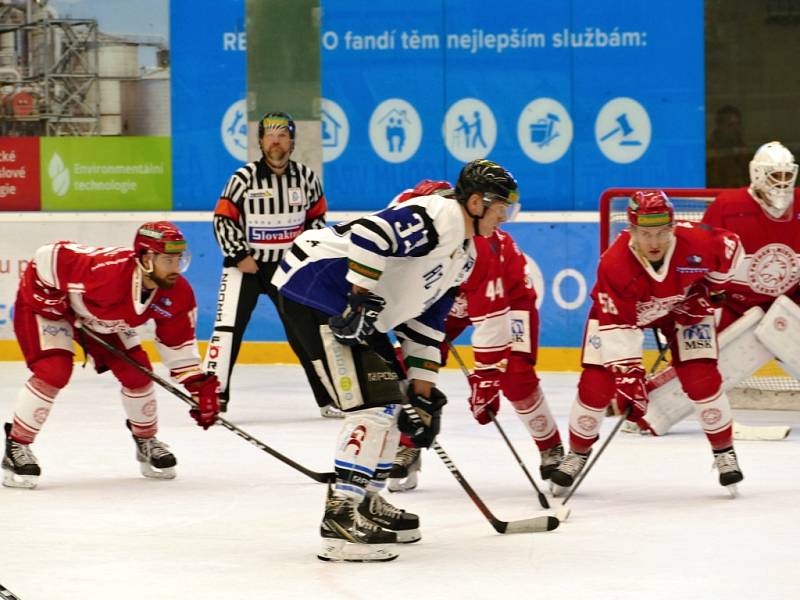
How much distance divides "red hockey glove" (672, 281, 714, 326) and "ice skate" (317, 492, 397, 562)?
139 cm

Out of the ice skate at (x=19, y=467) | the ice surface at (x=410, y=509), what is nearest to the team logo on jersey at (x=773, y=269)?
the ice surface at (x=410, y=509)

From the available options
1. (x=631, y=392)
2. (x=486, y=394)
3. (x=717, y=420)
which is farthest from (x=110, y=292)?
(x=717, y=420)

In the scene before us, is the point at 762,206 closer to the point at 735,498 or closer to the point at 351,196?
the point at 735,498

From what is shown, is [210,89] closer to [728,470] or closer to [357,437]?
[728,470]

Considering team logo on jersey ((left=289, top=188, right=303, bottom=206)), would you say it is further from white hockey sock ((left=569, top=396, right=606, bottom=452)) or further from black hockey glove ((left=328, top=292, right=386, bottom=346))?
black hockey glove ((left=328, top=292, right=386, bottom=346))

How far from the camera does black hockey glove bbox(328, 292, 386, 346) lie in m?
3.52

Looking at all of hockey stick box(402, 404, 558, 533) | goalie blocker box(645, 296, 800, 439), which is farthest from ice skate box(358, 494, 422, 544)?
goalie blocker box(645, 296, 800, 439)

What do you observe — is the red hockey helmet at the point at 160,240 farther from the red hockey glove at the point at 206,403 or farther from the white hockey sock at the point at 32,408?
the white hockey sock at the point at 32,408

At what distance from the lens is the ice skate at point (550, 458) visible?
4664 mm

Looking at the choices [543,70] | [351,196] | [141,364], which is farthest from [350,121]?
[141,364]

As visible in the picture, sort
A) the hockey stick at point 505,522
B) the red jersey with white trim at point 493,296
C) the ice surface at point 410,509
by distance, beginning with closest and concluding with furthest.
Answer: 1. the ice surface at point 410,509
2. the hockey stick at point 505,522
3. the red jersey with white trim at point 493,296

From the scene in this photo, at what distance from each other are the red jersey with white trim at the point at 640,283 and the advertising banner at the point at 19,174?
15.2ft

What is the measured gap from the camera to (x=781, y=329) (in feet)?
18.8

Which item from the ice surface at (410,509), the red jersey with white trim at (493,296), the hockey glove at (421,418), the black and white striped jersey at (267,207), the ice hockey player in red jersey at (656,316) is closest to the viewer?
the ice surface at (410,509)
